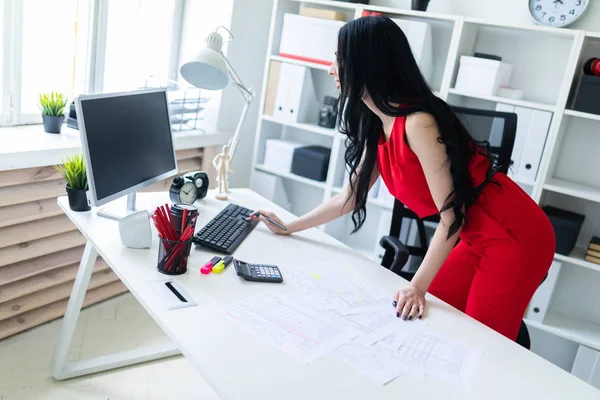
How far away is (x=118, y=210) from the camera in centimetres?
196

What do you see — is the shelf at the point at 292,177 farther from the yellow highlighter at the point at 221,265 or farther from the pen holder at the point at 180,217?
the pen holder at the point at 180,217

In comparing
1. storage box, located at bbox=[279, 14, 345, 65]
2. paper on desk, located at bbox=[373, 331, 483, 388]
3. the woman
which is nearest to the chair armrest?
the woman

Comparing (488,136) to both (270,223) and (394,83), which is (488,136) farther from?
(270,223)

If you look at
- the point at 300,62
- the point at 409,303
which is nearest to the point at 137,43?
the point at 300,62

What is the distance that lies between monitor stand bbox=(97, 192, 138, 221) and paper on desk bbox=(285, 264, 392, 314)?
2.05 feet

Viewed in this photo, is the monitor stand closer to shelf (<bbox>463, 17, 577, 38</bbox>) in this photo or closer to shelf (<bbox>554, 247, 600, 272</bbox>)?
shelf (<bbox>463, 17, 577, 38</bbox>)

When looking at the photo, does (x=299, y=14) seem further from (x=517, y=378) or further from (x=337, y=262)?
(x=517, y=378)

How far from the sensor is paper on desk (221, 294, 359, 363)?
1.28 metres

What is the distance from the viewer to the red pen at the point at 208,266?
5.23 feet

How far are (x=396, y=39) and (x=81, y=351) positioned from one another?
1.83 m

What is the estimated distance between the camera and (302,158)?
10.8 feet

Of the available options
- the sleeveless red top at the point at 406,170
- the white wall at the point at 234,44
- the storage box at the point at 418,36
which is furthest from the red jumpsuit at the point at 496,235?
the white wall at the point at 234,44

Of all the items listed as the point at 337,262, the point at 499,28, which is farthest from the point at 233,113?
the point at 337,262

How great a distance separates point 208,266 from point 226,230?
30cm
